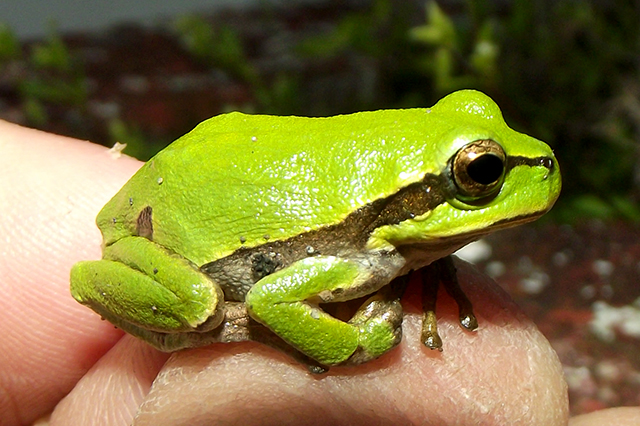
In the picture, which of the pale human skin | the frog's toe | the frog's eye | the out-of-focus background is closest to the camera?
the frog's eye

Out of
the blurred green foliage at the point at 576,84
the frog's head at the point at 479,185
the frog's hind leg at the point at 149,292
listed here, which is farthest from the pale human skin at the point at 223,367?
the blurred green foliage at the point at 576,84

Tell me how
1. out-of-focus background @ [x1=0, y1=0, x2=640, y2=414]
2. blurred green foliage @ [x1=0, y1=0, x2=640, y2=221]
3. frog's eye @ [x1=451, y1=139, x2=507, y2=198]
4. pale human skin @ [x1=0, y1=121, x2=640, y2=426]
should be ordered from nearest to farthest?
frog's eye @ [x1=451, y1=139, x2=507, y2=198]
pale human skin @ [x1=0, y1=121, x2=640, y2=426]
out-of-focus background @ [x1=0, y1=0, x2=640, y2=414]
blurred green foliage @ [x1=0, y1=0, x2=640, y2=221]

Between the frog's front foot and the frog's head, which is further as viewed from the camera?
the frog's front foot

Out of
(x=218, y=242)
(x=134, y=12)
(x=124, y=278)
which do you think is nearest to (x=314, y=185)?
(x=218, y=242)

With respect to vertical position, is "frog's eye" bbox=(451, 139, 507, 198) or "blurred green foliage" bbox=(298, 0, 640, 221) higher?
"frog's eye" bbox=(451, 139, 507, 198)

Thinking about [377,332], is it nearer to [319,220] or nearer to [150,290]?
[319,220]

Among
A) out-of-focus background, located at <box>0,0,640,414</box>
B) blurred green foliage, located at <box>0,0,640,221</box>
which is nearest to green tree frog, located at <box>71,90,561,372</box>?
out-of-focus background, located at <box>0,0,640,414</box>

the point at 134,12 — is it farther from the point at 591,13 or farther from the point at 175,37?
the point at 591,13

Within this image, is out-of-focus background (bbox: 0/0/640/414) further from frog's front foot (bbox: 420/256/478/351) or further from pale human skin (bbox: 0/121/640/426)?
frog's front foot (bbox: 420/256/478/351)
